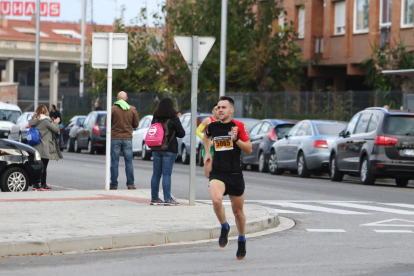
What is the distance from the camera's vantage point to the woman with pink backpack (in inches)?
534

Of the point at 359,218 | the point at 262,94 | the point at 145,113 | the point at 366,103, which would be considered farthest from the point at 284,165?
the point at 145,113

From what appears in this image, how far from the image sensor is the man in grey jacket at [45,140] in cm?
1723

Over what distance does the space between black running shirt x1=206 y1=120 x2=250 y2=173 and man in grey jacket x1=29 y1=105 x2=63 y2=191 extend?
8831mm

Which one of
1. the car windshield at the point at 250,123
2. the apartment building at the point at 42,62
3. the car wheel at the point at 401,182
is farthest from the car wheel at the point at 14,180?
the apartment building at the point at 42,62

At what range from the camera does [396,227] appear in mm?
11797

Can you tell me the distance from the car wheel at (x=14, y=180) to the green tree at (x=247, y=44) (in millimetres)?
24796

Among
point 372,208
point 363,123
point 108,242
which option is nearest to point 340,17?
point 363,123

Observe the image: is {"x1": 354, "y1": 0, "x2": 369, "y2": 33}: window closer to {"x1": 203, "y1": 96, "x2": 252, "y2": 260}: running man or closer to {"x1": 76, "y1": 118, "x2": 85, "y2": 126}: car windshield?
{"x1": 76, "y1": 118, "x2": 85, "y2": 126}: car windshield

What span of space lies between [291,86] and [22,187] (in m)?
27.8

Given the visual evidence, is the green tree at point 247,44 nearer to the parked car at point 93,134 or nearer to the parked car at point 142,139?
the parked car at point 93,134

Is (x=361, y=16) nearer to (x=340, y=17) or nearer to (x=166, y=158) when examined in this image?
(x=340, y=17)

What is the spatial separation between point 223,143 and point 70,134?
101ft

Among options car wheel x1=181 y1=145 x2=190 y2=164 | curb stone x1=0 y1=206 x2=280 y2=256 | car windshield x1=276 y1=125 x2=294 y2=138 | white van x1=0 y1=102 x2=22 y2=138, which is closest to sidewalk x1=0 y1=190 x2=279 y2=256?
curb stone x1=0 y1=206 x2=280 y2=256

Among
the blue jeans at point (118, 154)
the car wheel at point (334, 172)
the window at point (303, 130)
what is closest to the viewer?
the blue jeans at point (118, 154)
